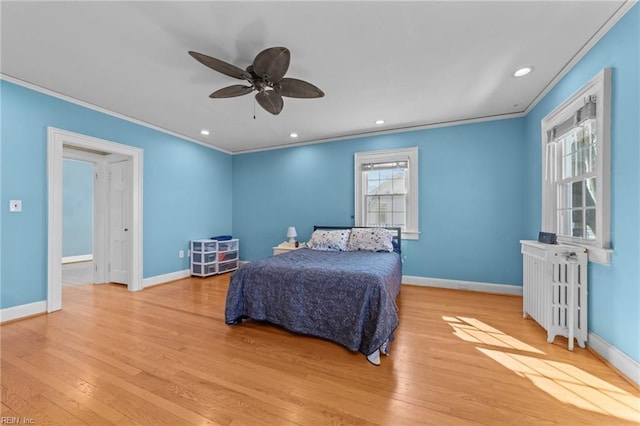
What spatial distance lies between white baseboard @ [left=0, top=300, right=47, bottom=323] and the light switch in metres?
1.05

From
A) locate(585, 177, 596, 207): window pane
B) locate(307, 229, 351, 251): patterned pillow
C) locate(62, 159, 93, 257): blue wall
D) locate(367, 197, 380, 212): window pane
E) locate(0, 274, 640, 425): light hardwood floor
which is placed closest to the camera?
locate(0, 274, 640, 425): light hardwood floor

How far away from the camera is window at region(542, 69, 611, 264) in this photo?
1.98 meters

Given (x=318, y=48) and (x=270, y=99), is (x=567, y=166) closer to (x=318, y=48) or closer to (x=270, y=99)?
(x=318, y=48)

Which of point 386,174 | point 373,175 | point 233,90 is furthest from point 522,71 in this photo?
point 233,90

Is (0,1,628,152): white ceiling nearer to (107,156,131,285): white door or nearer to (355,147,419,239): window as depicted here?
(355,147,419,239): window

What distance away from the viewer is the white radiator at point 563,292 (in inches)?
85.7

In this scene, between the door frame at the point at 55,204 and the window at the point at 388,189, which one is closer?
the door frame at the point at 55,204

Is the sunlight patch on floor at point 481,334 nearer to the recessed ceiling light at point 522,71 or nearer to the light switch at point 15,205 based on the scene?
the recessed ceiling light at point 522,71

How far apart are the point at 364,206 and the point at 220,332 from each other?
9.85ft

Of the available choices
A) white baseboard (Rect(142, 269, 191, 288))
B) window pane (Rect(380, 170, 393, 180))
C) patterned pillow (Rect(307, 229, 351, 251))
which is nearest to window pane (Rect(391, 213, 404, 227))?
window pane (Rect(380, 170, 393, 180))

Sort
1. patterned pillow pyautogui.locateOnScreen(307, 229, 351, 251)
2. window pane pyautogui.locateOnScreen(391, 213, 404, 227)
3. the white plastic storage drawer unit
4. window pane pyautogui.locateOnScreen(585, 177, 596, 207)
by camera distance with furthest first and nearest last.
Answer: the white plastic storage drawer unit, window pane pyautogui.locateOnScreen(391, 213, 404, 227), patterned pillow pyautogui.locateOnScreen(307, 229, 351, 251), window pane pyautogui.locateOnScreen(585, 177, 596, 207)

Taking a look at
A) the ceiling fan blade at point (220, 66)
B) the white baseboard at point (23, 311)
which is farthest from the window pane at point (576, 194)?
the white baseboard at point (23, 311)

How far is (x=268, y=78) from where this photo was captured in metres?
2.18

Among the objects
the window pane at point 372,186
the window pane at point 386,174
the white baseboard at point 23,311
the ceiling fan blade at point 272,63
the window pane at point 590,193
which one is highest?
the ceiling fan blade at point 272,63
